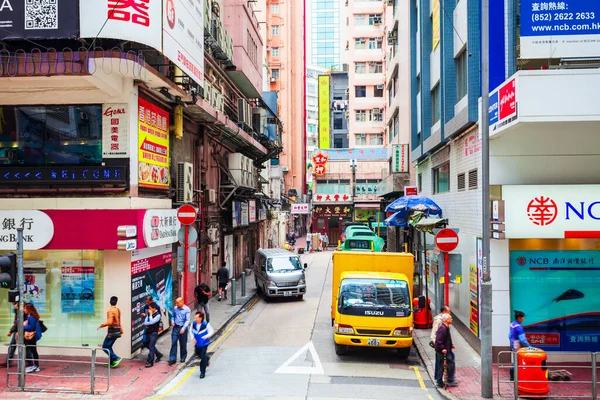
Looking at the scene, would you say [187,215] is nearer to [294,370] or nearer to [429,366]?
[294,370]

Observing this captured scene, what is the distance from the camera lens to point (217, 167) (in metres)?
24.9

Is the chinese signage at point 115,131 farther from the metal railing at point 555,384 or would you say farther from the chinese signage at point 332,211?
the chinese signage at point 332,211

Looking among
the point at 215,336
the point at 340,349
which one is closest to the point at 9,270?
the point at 215,336

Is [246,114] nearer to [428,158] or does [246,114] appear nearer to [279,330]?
[428,158]

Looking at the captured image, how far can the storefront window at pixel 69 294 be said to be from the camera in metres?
13.4

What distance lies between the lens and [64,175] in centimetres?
1336

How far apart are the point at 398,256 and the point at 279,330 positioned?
4476mm

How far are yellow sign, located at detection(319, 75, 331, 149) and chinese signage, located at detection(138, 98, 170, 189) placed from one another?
5139cm

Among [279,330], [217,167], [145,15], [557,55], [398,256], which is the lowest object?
[279,330]

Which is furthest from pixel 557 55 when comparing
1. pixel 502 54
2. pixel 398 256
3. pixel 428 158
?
pixel 428 158

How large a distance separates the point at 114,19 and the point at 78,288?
6604 millimetres

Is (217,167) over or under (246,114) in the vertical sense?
under

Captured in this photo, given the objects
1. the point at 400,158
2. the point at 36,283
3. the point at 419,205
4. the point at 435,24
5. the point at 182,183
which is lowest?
the point at 36,283

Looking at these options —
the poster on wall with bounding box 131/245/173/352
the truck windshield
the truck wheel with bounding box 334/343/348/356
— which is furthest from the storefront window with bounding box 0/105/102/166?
the truck wheel with bounding box 334/343/348/356
